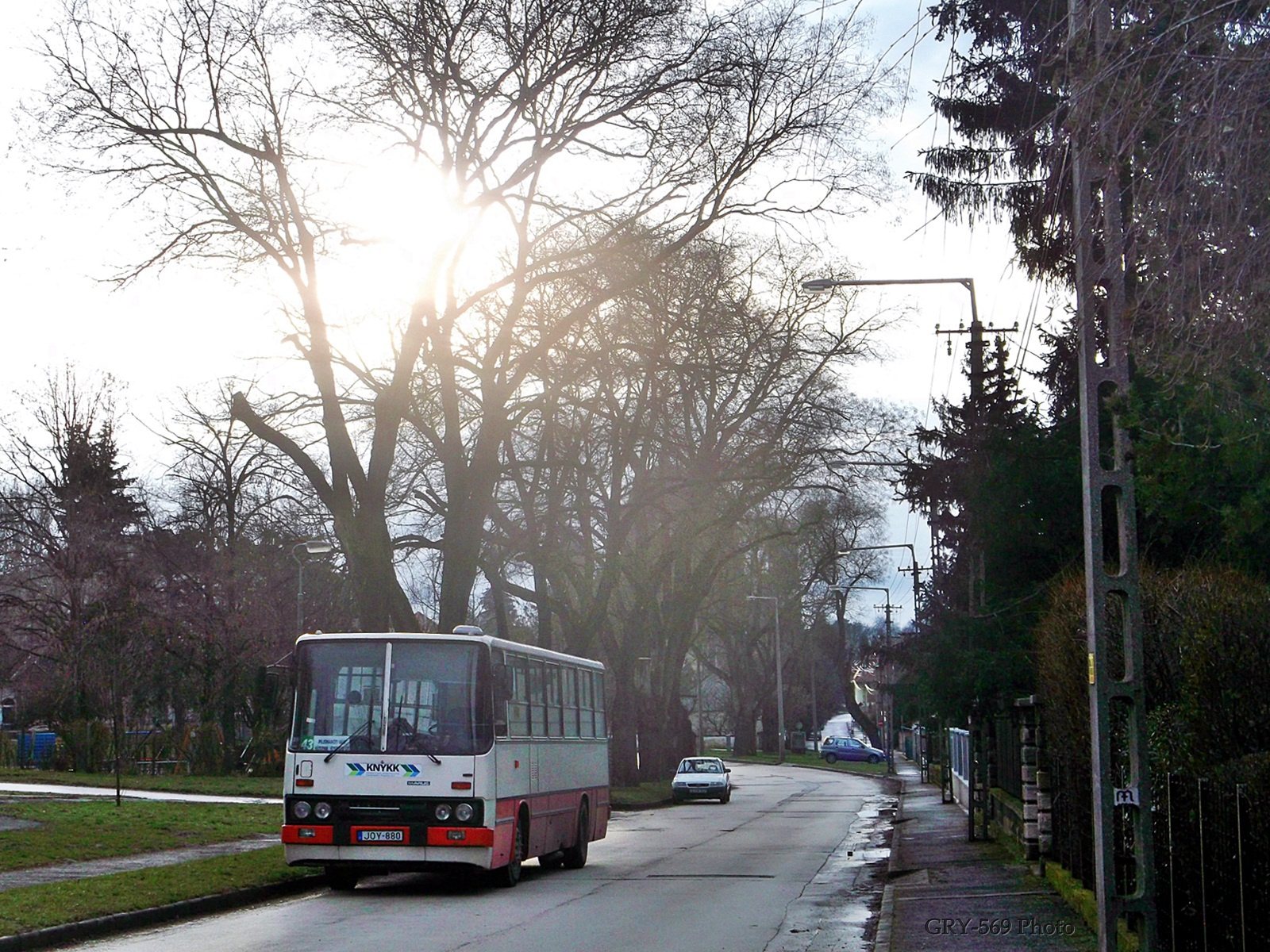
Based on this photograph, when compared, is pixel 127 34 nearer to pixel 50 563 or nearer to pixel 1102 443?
pixel 1102 443

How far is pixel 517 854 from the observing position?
60.3 feet

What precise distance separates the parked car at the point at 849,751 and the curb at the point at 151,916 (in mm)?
72007

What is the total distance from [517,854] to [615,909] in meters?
2.82

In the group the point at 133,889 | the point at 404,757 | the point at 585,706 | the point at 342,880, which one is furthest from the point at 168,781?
the point at 133,889

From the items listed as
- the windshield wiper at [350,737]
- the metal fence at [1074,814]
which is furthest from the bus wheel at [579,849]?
the metal fence at [1074,814]

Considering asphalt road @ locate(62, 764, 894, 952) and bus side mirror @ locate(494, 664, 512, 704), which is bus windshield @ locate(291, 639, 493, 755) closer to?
bus side mirror @ locate(494, 664, 512, 704)

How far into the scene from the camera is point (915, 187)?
1741 centimetres

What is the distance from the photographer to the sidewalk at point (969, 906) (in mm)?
12461

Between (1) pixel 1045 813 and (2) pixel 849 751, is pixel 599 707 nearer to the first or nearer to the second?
(1) pixel 1045 813

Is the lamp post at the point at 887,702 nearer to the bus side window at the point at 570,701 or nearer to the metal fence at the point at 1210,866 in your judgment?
the bus side window at the point at 570,701

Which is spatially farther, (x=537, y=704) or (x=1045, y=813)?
(x=537, y=704)

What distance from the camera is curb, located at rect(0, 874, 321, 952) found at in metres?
12.2

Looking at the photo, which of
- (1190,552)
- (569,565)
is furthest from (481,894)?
(569,565)

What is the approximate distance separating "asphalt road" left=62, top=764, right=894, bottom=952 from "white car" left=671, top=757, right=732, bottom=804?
16558mm
